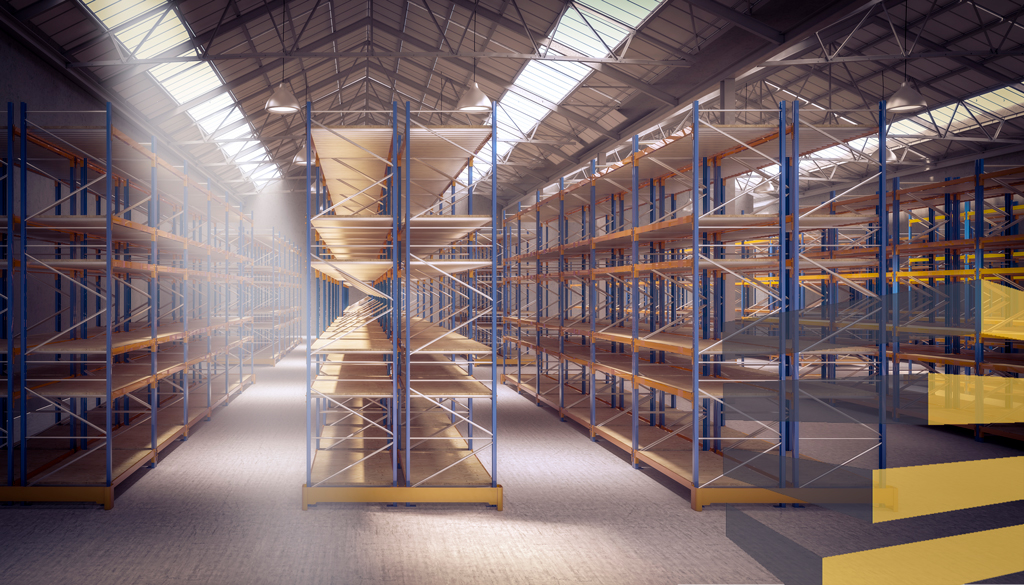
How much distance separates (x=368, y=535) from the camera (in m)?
5.36

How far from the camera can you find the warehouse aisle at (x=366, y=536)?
4.61 m

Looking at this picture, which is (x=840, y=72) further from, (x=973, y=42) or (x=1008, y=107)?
(x=1008, y=107)

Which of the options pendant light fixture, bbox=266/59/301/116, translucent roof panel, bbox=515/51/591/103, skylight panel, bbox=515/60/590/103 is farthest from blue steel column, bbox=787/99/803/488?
skylight panel, bbox=515/60/590/103

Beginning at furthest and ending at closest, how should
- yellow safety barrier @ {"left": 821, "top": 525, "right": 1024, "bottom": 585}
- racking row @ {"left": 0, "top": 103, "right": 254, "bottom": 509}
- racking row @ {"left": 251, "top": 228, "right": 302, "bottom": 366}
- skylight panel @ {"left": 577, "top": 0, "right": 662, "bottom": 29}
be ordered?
racking row @ {"left": 251, "top": 228, "right": 302, "bottom": 366} < skylight panel @ {"left": 577, "top": 0, "right": 662, "bottom": 29} < racking row @ {"left": 0, "top": 103, "right": 254, "bottom": 509} < yellow safety barrier @ {"left": 821, "top": 525, "right": 1024, "bottom": 585}

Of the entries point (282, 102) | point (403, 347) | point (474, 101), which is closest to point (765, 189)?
point (474, 101)

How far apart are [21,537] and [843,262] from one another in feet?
27.1

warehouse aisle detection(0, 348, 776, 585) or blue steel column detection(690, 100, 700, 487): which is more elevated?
blue steel column detection(690, 100, 700, 487)

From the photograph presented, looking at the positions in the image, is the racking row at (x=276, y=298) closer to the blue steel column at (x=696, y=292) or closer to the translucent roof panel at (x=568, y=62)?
the translucent roof panel at (x=568, y=62)

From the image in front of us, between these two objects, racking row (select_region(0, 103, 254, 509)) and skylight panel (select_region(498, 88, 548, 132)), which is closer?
racking row (select_region(0, 103, 254, 509))

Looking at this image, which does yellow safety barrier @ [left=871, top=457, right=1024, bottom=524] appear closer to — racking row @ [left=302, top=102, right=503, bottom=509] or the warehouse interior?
the warehouse interior

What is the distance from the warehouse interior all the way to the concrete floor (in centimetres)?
4

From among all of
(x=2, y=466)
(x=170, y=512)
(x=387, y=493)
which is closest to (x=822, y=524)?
(x=387, y=493)

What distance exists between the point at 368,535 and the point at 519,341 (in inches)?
308

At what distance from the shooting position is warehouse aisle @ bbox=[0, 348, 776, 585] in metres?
4.61
